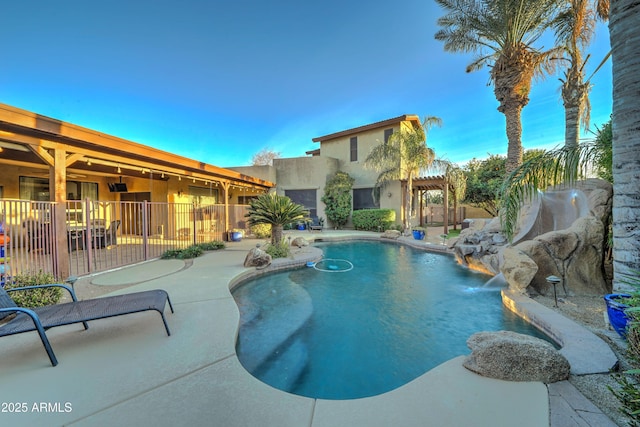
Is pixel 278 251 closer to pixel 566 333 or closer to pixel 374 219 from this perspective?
pixel 566 333

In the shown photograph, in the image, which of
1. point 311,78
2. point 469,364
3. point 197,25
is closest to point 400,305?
point 469,364

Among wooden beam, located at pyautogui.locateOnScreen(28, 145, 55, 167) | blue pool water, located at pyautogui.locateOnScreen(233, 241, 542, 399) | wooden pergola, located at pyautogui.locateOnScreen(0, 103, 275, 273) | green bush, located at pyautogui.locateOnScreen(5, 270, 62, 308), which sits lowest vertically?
blue pool water, located at pyautogui.locateOnScreen(233, 241, 542, 399)

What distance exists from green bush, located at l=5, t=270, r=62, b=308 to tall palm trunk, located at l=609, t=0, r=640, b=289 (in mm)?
8044

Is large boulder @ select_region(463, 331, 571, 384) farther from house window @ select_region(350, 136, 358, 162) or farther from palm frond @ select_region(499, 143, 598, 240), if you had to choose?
house window @ select_region(350, 136, 358, 162)

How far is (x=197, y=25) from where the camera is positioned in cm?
918

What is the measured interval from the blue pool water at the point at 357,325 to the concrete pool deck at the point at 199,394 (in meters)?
0.76

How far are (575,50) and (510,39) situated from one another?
189 centimetres

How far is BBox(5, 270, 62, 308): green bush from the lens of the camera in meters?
3.74

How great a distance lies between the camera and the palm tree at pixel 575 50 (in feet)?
23.6

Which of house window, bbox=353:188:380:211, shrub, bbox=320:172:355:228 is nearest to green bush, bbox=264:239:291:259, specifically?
shrub, bbox=320:172:355:228

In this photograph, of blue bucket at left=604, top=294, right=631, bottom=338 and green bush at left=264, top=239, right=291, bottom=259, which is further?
green bush at left=264, top=239, right=291, bottom=259

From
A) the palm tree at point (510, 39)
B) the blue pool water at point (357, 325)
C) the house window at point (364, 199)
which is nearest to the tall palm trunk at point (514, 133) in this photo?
the palm tree at point (510, 39)

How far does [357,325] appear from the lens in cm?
440

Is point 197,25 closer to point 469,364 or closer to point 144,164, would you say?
point 144,164
